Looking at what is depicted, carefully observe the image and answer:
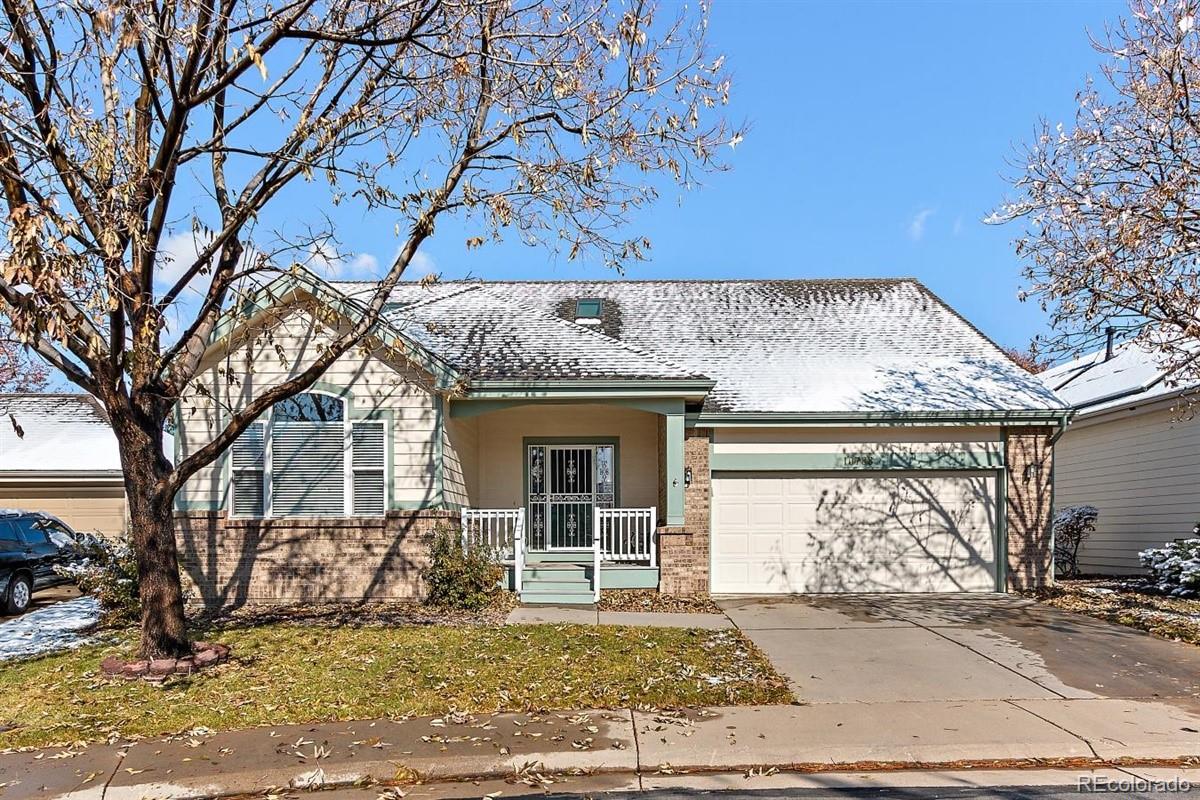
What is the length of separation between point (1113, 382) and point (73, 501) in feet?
77.0

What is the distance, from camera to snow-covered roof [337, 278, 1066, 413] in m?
13.2

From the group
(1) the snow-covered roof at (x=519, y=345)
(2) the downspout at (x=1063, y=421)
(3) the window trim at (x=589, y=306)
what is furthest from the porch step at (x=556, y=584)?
(2) the downspout at (x=1063, y=421)

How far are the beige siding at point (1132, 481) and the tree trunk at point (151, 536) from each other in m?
16.3

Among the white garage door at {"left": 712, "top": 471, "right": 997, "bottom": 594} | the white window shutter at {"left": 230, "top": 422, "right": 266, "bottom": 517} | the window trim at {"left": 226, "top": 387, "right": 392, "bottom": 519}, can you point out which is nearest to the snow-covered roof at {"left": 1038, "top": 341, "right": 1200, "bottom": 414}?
the white garage door at {"left": 712, "top": 471, "right": 997, "bottom": 594}

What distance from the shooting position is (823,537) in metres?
13.5

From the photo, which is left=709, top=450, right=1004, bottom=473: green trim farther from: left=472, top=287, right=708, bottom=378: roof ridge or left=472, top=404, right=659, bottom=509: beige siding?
left=472, top=404, right=659, bottom=509: beige siding

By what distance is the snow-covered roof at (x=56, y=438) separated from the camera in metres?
18.1

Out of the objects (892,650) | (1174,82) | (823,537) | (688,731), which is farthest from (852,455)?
(688,731)

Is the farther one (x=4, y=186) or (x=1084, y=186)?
(x=1084, y=186)

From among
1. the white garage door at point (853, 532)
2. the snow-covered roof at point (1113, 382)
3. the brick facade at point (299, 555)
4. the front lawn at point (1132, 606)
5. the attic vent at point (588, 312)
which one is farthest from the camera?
the attic vent at point (588, 312)

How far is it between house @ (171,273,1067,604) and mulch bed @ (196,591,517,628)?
34cm

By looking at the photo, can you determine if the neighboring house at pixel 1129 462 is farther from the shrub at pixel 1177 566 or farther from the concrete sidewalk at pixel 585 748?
the concrete sidewalk at pixel 585 748

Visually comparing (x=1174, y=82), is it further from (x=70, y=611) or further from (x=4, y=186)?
(x=70, y=611)

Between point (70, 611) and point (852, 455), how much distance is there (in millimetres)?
12197
